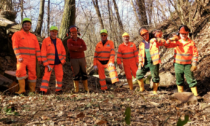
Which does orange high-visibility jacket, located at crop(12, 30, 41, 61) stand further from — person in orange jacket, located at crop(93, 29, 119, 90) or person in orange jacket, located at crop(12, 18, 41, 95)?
person in orange jacket, located at crop(93, 29, 119, 90)

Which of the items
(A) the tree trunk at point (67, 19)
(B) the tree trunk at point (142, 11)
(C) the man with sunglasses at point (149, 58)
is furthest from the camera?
(B) the tree trunk at point (142, 11)

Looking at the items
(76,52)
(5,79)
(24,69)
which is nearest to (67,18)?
(76,52)

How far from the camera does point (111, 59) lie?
6.26 m

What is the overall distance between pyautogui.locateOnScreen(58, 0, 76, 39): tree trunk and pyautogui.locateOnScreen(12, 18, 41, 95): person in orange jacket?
265 cm

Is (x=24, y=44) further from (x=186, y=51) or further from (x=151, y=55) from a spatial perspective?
(x=186, y=51)

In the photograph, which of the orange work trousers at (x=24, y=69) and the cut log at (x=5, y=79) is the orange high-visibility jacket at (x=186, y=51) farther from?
the cut log at (x=5, y=79)

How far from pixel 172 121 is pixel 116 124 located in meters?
1.07

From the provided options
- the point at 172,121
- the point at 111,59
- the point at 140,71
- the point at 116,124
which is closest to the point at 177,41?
the point at 140,71

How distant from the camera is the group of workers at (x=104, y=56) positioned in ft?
17.3

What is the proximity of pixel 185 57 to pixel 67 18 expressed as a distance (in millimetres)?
5497

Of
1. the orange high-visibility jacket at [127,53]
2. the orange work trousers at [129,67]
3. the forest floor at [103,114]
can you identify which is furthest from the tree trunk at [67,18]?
the forest floor at [103,114]

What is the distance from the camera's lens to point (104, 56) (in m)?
6.39

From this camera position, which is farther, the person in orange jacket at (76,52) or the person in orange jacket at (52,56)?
the person in orange jacket at (76,52)

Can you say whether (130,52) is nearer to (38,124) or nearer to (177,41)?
(177,41)
